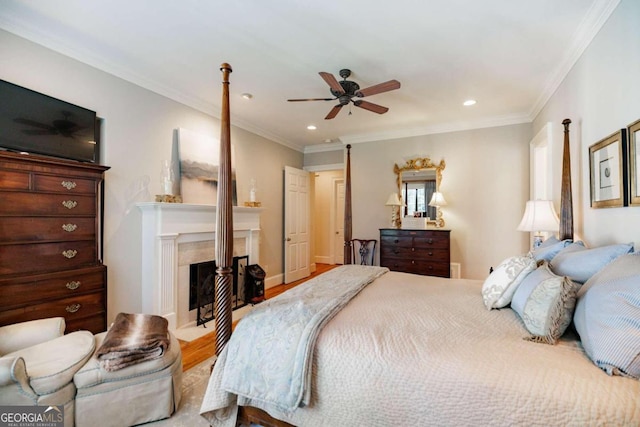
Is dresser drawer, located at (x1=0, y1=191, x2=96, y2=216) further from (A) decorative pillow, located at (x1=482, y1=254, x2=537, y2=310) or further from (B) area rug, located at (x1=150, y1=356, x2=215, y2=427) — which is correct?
(A) decorative pillow, located at (x1=482, y1=254, x2=537, y2=310)

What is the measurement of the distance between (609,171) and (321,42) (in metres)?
2.32

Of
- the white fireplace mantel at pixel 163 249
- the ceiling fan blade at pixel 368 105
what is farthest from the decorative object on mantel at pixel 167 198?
the ceiling fan blade at pixel 368 105

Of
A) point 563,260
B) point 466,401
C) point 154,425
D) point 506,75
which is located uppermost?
point 506,75

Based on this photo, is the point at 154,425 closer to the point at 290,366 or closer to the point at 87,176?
the point at 290,366

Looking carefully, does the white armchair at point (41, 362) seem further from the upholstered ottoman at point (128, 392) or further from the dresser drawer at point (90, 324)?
the dresser drawer at point (90, 324)

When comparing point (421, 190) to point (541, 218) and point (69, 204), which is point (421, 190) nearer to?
point (541, 218)

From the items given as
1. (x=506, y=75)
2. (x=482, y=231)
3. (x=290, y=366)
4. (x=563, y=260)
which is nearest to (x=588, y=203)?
(x=563, y=260)

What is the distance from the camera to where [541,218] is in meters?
2.64

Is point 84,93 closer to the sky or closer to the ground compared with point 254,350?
closer to the sky

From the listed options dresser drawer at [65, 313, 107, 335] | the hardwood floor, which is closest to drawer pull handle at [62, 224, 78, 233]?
dresser drawer at [65, 313, 107, 335]

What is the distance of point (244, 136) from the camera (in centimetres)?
445

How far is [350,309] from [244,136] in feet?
11.7

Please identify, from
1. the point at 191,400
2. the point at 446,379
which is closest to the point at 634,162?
the point at 446,379

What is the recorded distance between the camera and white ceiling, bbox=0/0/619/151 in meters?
1.99
